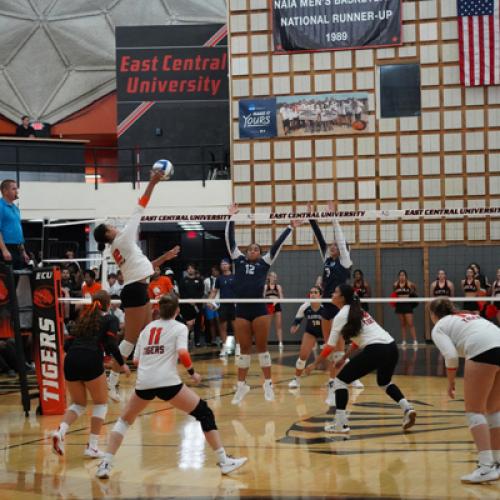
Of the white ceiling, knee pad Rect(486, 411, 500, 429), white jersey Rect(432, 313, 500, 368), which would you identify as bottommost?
knee pad Rect(486, 411, 500, 429)

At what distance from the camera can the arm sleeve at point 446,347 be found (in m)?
7.26

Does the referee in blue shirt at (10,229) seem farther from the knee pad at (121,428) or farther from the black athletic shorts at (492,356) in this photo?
the black athletic shorts at (492,356)

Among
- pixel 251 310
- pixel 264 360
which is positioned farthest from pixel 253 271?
pixel 264 360

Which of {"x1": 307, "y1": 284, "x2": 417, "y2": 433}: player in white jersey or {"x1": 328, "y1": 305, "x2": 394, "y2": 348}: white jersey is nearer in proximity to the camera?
{"x1": 307, "y1": 284, "x2": 417, "y2": 433}: player in white jersey

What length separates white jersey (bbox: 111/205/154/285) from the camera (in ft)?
31.3

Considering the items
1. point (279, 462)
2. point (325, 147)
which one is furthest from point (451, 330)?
point (325, 147)

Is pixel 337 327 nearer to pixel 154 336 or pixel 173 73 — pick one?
pixel 154 336

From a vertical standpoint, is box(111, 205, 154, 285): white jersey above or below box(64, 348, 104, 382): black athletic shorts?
above

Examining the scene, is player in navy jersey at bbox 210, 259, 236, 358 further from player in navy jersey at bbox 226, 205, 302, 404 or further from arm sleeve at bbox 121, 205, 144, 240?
arm sleeve at bbox 121, 205, 144, 240

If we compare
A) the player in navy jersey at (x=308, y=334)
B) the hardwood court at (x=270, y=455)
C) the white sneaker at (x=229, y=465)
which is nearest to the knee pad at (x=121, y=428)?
the hardwood court at (x=270, y=455)

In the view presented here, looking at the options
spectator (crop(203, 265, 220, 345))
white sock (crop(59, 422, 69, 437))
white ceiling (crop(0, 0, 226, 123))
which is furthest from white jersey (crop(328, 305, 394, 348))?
white ceiling (crop(0, 0, 226, 123))

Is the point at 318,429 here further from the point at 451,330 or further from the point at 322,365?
the point at 322,365

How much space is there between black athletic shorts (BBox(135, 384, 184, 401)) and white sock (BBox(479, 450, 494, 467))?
96.1 inches

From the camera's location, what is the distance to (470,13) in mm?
21500
